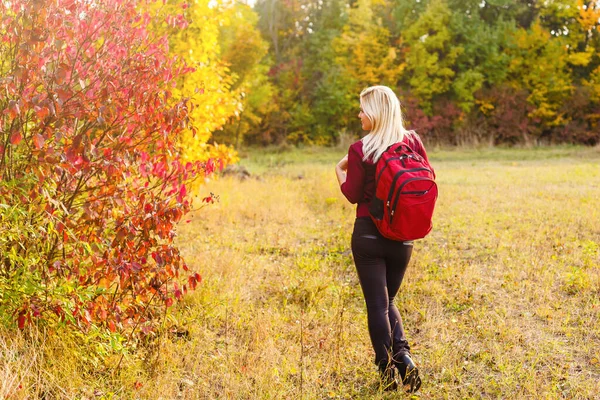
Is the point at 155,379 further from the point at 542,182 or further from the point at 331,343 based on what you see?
the point at 542,182

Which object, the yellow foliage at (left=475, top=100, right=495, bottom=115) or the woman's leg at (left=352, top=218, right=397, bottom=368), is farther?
the yellow foliage at (left=475, top=100, right=495, bottom=115)

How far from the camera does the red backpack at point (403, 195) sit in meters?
3.34

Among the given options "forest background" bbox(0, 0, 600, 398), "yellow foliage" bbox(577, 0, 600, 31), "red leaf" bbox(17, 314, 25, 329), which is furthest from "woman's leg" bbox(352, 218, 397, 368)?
"yellow foliage" bbox(577, 0, 600, 31)

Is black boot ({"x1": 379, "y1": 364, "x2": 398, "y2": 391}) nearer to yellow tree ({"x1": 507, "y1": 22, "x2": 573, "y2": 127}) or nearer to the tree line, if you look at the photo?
the tree line

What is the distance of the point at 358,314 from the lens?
17.4 feet

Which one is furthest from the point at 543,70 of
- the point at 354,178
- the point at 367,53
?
the point at 354,178

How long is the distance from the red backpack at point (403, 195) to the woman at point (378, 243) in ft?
0.37

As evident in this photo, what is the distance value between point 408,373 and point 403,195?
127 cm

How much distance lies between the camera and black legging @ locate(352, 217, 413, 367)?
3.62 m

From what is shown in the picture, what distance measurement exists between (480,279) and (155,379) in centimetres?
384

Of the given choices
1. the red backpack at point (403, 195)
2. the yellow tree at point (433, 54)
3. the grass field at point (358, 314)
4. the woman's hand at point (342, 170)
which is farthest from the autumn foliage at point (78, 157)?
the yellow tree at point (433, 54)

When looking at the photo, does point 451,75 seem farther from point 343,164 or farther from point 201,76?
point 343,164

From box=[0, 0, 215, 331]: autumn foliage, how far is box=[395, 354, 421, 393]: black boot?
60.5 inches

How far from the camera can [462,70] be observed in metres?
30.3
